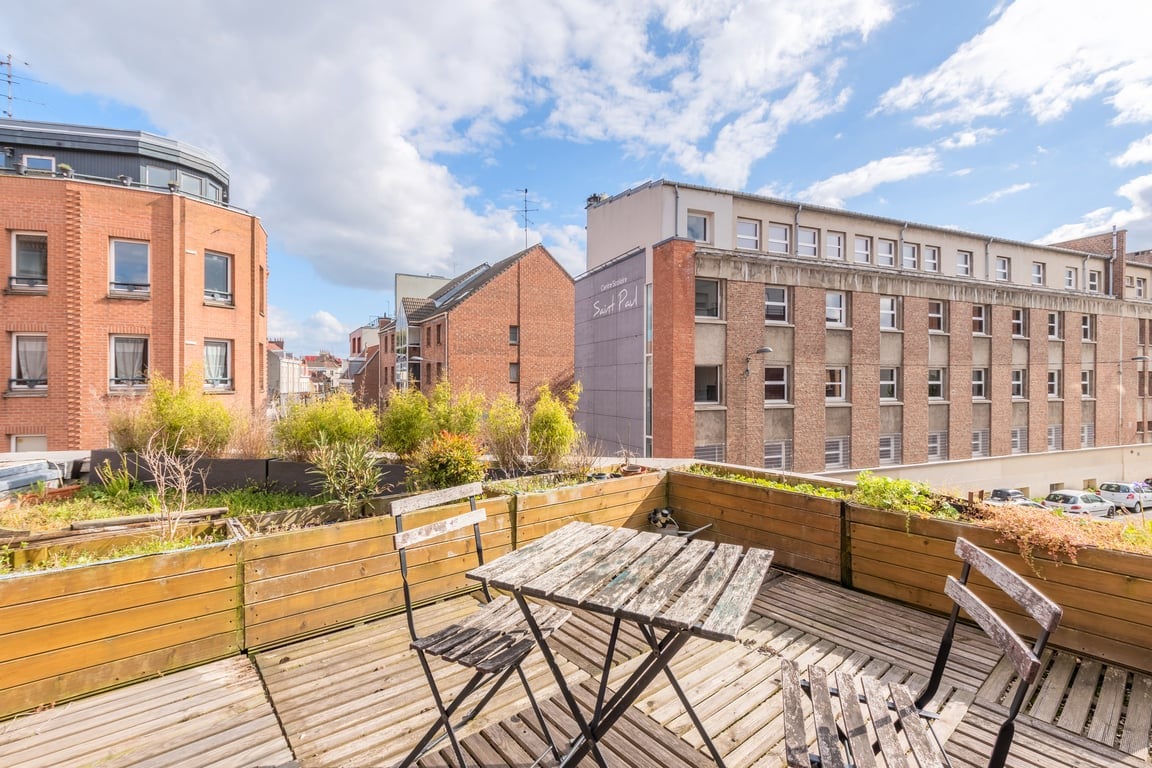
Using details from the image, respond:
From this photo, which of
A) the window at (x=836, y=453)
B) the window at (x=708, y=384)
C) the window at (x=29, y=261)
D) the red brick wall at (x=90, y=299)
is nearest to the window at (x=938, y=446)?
the window at (x=836, y=453)

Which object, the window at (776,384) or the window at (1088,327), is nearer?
the window at (776,384)

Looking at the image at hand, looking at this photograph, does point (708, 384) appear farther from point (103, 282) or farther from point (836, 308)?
point (103, 282)

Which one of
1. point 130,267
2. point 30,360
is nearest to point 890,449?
point 130,267

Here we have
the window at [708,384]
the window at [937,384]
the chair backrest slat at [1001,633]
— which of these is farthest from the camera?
the window at [937,384]

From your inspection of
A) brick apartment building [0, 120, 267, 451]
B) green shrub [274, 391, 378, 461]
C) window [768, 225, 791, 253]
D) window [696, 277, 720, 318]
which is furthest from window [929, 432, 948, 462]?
brick apartment building [0, 120, 267, 451]

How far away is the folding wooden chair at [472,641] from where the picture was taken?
7.98 feet

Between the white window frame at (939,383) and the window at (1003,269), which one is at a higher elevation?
the window at (1003,269)

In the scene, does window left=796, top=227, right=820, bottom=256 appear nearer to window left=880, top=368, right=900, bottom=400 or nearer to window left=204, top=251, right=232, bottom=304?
window left=880, top=368, right=900, bottom=400

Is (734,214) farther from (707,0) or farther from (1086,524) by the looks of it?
(1086,524)

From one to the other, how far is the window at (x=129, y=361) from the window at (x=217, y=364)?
1610 millimetres

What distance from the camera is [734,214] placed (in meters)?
18.2

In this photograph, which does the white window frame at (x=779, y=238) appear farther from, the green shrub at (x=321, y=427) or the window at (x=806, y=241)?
the green shrub at (x=321, y=427)

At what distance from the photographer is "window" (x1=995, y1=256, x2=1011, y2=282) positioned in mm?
23688

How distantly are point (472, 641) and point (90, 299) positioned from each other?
19.3 meters
